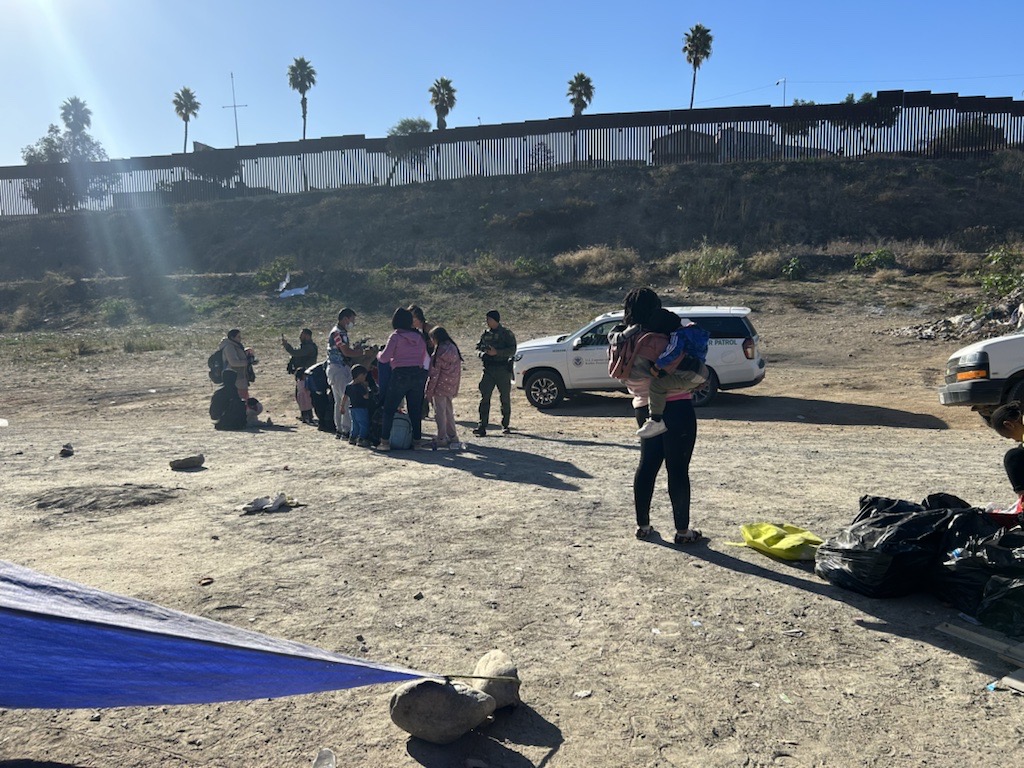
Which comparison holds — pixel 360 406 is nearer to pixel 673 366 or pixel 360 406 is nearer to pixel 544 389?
pixel 544 389

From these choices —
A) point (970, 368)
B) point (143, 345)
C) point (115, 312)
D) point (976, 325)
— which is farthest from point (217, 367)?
point (115, 312)

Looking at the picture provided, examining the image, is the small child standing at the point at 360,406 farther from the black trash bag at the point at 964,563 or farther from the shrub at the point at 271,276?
the shrub at the point at 271,276

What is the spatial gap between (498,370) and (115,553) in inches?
257

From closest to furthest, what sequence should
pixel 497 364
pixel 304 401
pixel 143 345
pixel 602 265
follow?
pixel 497 364, pixel 304 401, pixel 143 345, pixel 602 265

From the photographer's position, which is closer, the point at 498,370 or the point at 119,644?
the point at 119,644

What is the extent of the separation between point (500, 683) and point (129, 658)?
1.62 m

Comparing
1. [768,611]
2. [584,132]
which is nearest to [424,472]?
[768,611]

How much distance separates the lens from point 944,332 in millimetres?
20328

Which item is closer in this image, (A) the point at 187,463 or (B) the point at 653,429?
(B) the point at 653,429

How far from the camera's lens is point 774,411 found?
14797mm

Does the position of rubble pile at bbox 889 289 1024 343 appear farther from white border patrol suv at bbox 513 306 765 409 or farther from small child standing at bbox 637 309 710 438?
small child standing at bbox 637 309 710 438

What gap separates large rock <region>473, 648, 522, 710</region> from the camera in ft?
13.0

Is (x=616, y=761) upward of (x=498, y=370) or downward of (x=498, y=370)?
downward

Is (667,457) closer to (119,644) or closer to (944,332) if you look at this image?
(119,644)
